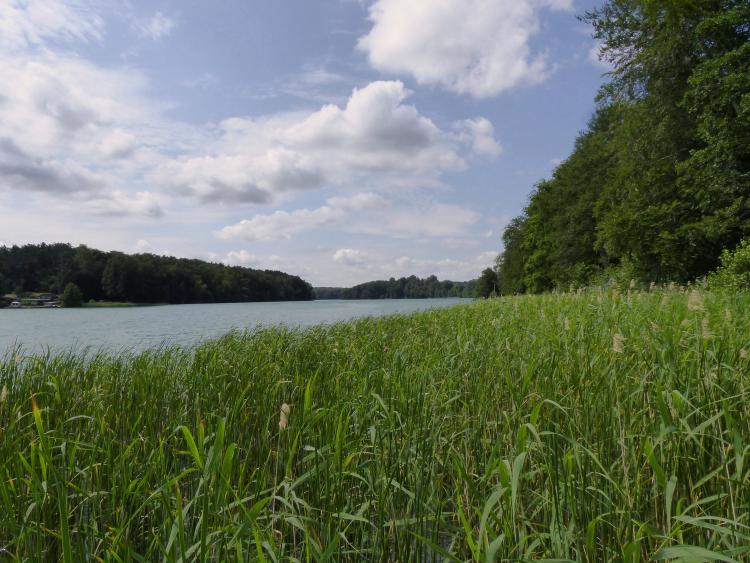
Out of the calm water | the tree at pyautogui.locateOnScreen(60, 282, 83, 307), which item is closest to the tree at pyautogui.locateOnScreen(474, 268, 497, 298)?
the calm water

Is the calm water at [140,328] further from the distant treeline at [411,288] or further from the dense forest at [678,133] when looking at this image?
the distant treeline at [411,288]

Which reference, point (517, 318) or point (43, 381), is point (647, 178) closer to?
point (517, 318)

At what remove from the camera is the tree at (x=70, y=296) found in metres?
68.1

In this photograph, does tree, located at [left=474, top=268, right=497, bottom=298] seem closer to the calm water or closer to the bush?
the calm water

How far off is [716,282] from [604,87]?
1061 cm

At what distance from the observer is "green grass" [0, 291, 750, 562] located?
1897 millimetres

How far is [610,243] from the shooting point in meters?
19.8

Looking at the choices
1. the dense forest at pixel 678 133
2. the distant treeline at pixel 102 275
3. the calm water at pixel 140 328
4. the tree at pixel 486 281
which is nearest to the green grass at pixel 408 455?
the calm water at pixel 140 328

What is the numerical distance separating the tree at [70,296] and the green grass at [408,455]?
2966 inches

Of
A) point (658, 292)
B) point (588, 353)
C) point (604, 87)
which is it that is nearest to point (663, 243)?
point (604, 87)

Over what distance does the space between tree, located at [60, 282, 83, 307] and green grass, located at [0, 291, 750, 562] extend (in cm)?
7533

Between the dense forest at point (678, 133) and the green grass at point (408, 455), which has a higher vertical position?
the dense forest at point (678, 133)

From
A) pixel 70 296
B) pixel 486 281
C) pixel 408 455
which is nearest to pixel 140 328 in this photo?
pixel 408 455

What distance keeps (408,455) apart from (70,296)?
81038mm
